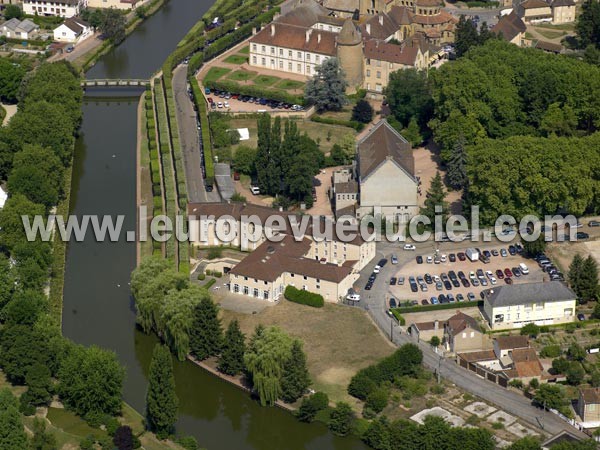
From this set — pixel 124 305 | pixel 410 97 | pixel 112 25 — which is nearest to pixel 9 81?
pixel 112 25

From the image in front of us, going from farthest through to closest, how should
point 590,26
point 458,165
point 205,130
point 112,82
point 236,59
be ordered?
point 236,59 < point 590,26 < point 112,82 < point 205,130 < point 458,165

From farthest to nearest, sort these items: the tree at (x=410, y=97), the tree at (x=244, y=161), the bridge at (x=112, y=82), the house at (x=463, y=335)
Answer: the bridge at (x=112, y=82) < the tree at (x=410, y=97) < the tree at (x=244, y=161) < the house at (x=463, y=335)

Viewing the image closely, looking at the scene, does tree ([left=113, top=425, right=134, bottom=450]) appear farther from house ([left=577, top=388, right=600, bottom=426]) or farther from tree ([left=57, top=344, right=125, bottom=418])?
house ([left=577, top=388, right=600, bottom=426])

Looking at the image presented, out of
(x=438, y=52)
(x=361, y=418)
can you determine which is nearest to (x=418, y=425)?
(x=361, y=418)

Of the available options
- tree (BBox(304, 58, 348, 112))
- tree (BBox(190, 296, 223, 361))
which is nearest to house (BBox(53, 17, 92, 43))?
tree (BBox(304, 58, 348, 112))

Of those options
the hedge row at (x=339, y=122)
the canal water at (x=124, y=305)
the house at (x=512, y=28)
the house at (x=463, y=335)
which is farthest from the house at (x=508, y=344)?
the house at (x=512, y=28)

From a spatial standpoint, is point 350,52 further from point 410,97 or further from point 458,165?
point 458,165

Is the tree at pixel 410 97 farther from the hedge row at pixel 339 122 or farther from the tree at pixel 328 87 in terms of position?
the tree at pixel 328 87

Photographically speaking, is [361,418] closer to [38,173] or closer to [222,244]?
[222,244]
